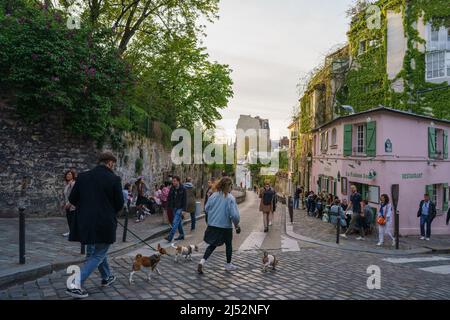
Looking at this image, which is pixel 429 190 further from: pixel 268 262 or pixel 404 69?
pixel 268 262

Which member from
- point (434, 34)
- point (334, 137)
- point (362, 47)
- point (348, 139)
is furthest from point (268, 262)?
point (362, 47)

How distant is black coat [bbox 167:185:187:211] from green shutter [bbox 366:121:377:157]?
385 inches

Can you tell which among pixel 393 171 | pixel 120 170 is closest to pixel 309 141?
pixel 393 171

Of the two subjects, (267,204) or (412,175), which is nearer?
(267,204)

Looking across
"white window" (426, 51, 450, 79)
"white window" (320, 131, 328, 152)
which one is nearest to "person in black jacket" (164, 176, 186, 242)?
"white window" (320, 131, 328, 152)

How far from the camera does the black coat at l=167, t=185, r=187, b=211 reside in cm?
1034

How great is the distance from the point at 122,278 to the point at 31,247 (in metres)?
3.06

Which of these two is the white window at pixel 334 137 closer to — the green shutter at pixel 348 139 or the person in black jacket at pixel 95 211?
the green shutter at pixel 348 139

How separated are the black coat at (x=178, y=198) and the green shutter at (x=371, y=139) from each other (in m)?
9.79

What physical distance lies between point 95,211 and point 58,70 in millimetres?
8546

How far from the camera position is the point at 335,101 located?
1147 inches

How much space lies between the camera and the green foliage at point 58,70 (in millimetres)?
12141

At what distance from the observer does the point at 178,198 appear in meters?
10.4
